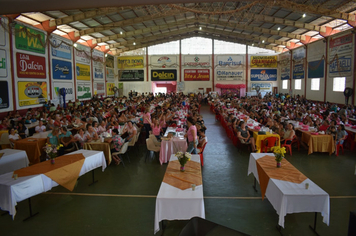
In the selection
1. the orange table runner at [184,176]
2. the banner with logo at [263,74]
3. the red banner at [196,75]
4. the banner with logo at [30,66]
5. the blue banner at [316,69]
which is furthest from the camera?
the red banner at [196,75]

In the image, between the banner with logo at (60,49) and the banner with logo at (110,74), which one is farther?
the banner with logo at (110,74)

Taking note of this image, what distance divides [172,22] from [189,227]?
23.4 m

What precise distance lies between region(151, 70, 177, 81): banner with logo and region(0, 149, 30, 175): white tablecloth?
25.9 metres

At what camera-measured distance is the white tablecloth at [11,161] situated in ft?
19.3

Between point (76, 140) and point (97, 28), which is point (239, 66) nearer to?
point (97, 28)

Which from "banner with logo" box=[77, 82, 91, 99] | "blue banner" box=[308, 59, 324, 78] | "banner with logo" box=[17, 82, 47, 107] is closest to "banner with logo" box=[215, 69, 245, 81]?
"blue banner" box=[308, 59, 324, 78]

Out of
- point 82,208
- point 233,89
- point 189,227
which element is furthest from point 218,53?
point 189,227

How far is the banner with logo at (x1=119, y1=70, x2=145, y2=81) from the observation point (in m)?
31.4

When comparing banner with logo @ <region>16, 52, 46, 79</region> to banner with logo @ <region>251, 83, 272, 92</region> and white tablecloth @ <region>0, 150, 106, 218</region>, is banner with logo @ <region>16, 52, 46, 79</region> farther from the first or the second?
banner with logo @ <region>251, 83, 272, 92</region>

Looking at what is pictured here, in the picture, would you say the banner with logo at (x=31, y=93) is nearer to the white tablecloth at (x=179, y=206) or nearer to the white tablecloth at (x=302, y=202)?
the white tablecloth at (x=179, y=206)

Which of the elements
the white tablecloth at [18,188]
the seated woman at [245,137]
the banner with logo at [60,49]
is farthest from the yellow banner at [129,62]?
the white tablecloth at [18,188]

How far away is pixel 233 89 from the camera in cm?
3139

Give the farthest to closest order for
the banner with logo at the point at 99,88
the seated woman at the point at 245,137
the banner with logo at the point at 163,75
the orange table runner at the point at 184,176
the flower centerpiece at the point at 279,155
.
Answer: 1. the banner with logo at the point at 163,75
2. the banner with logo at the point at 99,88
3. the seated woman at the point at 245,137
4. the flower centerpiece at the point at 279,155
5. the orange table runner at the point at 184,176

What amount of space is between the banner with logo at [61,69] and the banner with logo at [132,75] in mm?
12246
